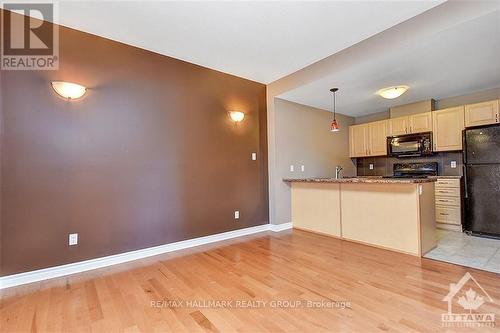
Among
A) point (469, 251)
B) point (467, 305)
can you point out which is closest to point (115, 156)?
point (467, 305)

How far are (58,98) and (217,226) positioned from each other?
265cm

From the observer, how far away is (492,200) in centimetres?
355

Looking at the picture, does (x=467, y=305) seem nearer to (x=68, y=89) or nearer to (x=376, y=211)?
(x=376, y=211)

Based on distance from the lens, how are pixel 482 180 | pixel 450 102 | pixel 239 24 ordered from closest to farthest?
pixel 239 24
pixel 482 180
pixel 450 102

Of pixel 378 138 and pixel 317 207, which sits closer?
pixel 317 207

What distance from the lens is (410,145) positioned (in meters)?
4.81

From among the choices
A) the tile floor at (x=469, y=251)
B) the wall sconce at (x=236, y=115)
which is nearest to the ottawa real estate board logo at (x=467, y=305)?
the tile floor at (x=469, y=251)

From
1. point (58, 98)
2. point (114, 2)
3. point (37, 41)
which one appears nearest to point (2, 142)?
point (58, 98)

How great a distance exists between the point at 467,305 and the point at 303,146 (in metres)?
3.46

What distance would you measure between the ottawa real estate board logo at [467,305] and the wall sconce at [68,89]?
156 inches

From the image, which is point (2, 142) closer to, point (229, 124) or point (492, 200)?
point (229, 124)

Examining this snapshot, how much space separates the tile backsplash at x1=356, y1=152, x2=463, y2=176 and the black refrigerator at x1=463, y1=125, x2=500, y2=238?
33.3 inches

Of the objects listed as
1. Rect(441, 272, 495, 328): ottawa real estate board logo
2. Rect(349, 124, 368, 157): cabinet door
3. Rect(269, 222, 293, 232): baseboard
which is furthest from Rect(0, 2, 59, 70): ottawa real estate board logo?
Rect(349, 124, 368, 157): cabinet door

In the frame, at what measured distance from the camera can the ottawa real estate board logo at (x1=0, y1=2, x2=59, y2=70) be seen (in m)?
2.41
